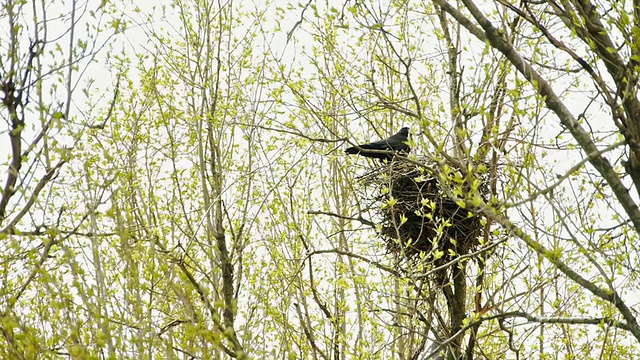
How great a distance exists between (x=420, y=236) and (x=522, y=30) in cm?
178

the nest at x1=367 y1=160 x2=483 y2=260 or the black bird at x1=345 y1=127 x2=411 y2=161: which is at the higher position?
the black bird at x1=345 y1=127 x2=411 y2=161

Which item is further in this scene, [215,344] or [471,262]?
[471,262]

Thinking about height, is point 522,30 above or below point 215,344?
above

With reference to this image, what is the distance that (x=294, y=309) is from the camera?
781 cm

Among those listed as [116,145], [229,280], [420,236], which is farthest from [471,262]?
[116,145]

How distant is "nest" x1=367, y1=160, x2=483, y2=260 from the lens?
589 cm

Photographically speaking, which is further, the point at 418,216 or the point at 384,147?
the point at 384,147

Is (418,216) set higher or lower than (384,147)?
lower

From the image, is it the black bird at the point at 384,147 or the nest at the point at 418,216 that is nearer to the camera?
the nest at the point at 418,216

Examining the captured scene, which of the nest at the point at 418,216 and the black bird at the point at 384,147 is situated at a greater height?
the black bird at the point at 384,147

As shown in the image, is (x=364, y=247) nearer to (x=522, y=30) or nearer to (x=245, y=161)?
(x=245, y=161)

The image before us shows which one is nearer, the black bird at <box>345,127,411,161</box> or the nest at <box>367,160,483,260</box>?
the nest at <box>367,160,483,260</box>

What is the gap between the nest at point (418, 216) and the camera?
19.3 ft

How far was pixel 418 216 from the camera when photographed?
20.0 feet
